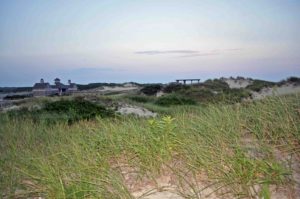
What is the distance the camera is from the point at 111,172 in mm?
4496

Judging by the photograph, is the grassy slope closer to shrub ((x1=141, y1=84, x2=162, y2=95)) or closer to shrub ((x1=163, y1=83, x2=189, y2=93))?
shrub ((x1=163, y1=83, x2=189, y2=93))

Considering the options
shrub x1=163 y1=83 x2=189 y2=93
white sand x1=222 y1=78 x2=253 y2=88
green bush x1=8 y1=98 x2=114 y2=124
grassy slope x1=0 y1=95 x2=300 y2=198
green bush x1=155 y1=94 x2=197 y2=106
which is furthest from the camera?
white sand x1=222 y1=78 x2=253 y2=88

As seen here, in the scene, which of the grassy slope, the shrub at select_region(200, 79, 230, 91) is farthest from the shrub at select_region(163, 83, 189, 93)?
the grassy slope

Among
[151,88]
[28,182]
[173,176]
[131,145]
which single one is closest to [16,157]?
[28,182]

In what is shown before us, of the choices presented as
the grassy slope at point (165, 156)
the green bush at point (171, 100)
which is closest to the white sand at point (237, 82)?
the green bush at point (171, 100)

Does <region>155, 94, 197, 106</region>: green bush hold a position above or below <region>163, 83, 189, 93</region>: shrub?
below

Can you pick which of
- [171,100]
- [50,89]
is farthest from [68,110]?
[50,89]

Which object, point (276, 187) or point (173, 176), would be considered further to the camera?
point (173, 176)

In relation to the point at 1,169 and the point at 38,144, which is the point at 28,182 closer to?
the point at 1,169

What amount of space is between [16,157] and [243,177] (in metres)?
3.33

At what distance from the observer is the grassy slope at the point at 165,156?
4.12 meters

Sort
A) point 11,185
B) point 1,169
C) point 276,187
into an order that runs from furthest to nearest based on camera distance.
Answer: point 1,169, point 11,185, point 276,187

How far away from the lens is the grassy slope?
13.5 feet

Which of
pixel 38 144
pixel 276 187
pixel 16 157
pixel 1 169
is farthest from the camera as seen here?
pixel 38 144
